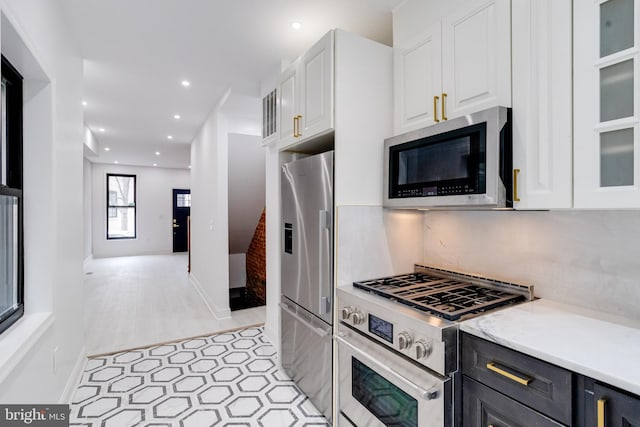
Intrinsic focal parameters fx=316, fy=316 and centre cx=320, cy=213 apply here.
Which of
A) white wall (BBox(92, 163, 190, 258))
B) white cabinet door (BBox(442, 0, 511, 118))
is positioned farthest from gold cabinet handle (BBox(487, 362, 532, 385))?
white wall (BBox(92, 163, 190, 258))

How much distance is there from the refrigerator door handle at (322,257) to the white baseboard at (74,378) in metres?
1.81

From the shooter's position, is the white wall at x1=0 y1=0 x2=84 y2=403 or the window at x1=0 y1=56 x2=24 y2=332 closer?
the white wall at x1=0 y1=0 x2=84 y2=403

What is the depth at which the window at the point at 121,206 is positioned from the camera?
908cm

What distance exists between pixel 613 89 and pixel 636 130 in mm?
180

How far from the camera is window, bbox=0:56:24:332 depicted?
1.58 m

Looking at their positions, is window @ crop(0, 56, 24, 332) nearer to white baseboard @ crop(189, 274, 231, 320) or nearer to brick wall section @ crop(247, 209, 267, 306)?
white baseboard @ crop(189, 274, 231, 320)

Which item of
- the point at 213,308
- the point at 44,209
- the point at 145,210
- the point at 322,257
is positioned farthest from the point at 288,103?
the point at 145,210

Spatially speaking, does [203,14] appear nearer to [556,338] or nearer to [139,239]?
[556,338]

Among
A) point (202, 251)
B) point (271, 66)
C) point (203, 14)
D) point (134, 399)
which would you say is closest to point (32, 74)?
point (203, 14)

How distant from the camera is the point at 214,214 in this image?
167 inches

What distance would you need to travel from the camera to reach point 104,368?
2693 mm

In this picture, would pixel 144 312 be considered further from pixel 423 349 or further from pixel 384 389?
pixel 423 349

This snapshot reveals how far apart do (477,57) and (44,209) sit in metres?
2.46

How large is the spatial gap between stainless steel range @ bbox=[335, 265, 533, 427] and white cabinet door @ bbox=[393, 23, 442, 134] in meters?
0.94
